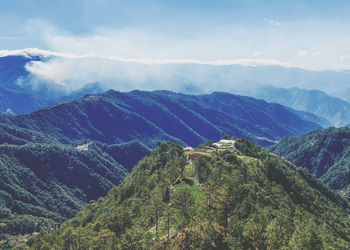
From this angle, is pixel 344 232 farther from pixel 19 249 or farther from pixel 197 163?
pixel 19 249

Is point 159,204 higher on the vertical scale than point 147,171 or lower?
higher

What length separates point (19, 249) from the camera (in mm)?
131500

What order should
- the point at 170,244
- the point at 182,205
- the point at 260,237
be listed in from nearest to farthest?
the point at 260,237 < the point at 170,244 < the point at 182,205

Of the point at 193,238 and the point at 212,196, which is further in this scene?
the point at 212,196

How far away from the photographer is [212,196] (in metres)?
77.2

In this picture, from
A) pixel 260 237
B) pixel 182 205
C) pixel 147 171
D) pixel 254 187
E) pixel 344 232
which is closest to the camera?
pixel 260 237

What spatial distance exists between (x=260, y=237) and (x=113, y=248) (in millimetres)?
33480

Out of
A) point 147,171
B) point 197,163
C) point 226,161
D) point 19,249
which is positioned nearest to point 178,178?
point 197,163

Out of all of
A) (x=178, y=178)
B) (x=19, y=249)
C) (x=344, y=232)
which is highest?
(x=178, y=178)

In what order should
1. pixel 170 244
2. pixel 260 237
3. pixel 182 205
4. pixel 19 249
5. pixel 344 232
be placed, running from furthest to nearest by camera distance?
1. pixel 19 249
2. pixel 344 232
3. pixel 182 205
4. pixel 170 244
5. pixel 260 237

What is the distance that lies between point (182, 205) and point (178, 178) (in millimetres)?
48928

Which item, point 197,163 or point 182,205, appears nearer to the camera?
point 182,205

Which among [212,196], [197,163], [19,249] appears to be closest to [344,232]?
[197,163]

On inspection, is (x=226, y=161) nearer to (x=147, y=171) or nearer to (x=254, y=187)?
(x=254, y=187)
